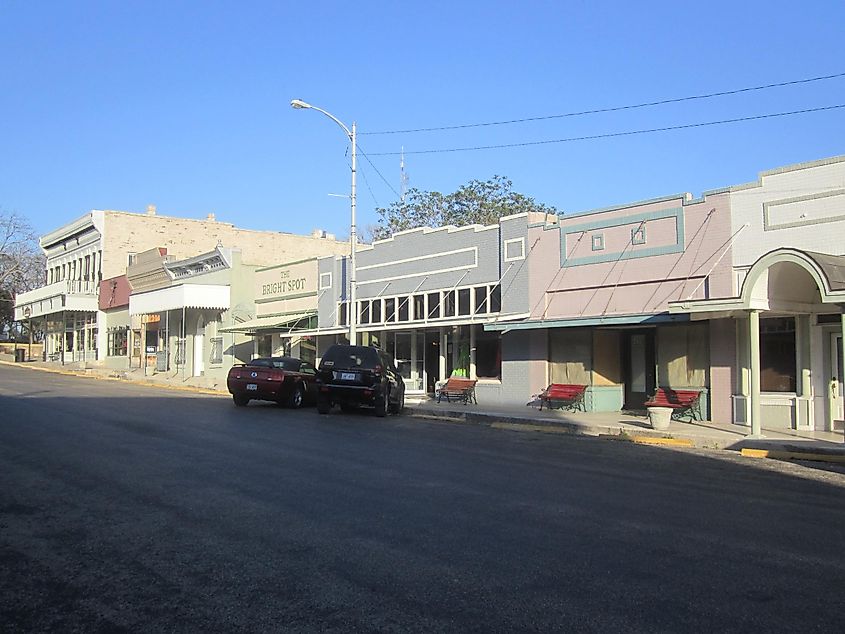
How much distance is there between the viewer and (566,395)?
21.4 m

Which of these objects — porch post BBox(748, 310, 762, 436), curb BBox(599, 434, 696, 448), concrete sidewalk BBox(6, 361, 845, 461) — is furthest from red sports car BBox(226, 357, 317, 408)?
porch post BBox(748, 310, 762, 436)

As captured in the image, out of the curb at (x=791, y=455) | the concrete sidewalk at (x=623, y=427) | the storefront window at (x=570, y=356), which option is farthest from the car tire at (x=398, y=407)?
the curb at (x=791, y=455)

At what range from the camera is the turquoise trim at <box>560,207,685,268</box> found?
755 inches

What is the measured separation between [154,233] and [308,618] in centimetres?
5395

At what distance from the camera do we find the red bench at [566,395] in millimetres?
21406

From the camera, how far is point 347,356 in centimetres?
2055

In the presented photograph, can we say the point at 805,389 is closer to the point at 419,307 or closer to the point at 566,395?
the point at 566,395

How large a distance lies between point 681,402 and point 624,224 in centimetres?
493

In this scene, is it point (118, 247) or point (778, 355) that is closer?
point (778, 355)

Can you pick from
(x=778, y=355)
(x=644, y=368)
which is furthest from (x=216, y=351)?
(x=778, y=355)

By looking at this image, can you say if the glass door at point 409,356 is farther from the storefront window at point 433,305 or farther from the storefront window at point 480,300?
the storefront window at point 480,300

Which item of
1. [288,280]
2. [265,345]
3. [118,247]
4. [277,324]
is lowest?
[265,345]

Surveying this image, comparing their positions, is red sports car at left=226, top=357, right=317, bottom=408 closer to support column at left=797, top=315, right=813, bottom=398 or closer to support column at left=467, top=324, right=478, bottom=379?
support column at left=467, top=324, right=478, bottom=379

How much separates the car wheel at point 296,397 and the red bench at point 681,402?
10.1 m
